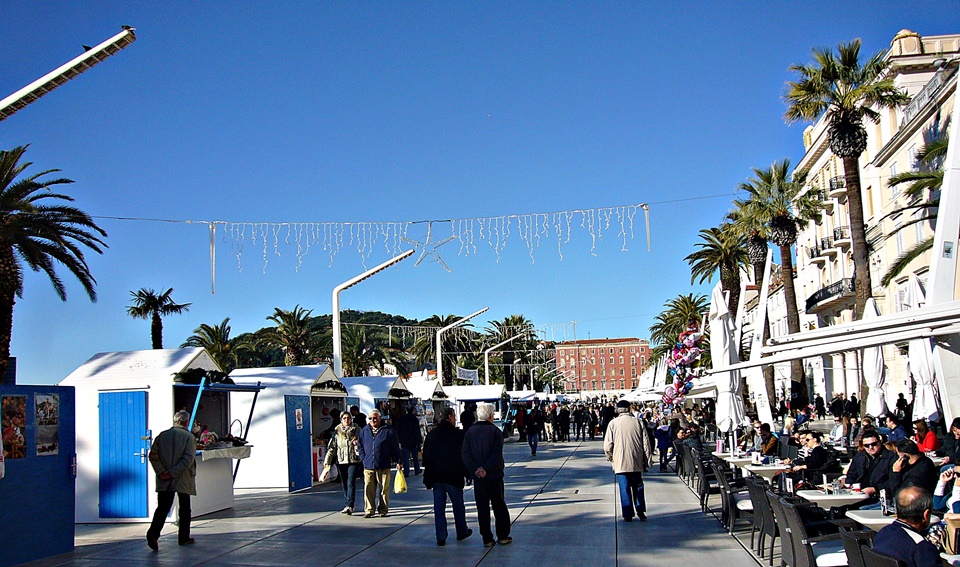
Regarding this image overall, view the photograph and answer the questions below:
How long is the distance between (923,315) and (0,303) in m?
21.4

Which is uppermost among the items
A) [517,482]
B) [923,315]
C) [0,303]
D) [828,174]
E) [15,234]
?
[828,174]

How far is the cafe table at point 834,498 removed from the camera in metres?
9.16

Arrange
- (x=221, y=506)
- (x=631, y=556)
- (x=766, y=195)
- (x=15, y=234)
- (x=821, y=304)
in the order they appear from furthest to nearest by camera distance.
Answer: (x=821, y=304) → (x=766, y=195) → (x=15, y=234) → (x=221, y=506) → (x=631, y=556)

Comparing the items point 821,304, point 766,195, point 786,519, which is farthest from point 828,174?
point 786,519

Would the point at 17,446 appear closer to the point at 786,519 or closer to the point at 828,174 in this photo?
the point at 786,519

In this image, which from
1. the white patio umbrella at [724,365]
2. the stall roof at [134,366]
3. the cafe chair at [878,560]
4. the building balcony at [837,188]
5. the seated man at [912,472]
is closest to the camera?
the cafe chair at [878,560]

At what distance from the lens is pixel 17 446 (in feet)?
32.7

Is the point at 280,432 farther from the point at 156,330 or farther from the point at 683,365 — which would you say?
the point at 156,330

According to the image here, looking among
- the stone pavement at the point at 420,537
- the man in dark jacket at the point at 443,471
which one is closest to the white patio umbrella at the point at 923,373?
the stone pavement at the point at 420,537

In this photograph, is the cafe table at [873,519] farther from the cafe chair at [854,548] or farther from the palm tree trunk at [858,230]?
the palm tree trunk at [858,230]

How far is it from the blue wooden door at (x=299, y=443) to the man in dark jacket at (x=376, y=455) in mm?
4728

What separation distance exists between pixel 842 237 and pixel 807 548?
46530 mm

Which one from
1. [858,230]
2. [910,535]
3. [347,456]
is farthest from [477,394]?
[910,535]

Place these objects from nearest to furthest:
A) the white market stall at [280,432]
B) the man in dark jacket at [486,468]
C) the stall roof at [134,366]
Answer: the man in dark jacket at [486,468] → the stall roof at [134,366] → the white market stall at [280,432]
